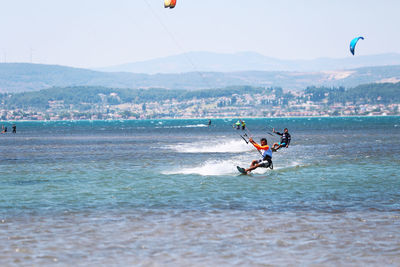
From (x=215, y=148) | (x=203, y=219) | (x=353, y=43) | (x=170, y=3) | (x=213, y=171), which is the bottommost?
(x=215, y=148)

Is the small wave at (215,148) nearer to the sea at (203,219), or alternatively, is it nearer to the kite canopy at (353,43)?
the kite canopy at (353,43)

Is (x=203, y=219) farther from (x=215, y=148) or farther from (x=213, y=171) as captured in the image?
(x=215, y=148)

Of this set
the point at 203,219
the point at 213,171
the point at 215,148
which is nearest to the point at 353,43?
the point at 213,171

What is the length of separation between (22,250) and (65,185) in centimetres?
1444

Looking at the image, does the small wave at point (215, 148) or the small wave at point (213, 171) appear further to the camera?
the small wave at point (215, 148)

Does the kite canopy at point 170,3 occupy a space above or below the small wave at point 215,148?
above

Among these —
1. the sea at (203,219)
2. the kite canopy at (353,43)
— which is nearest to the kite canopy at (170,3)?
the sea at (203,219)

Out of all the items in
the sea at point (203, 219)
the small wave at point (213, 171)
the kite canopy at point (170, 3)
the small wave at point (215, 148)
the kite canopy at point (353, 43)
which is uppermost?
the kite canopy at point (170, 3)

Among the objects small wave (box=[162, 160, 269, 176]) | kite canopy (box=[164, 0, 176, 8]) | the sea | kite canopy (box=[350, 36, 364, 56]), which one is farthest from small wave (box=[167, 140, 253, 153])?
kite canopy (box=[164, 0, 176, 8])

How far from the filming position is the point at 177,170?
37906 mm

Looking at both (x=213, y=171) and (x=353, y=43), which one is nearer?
(x=213, y=171)

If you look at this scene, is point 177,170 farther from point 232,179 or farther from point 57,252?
point 57,252

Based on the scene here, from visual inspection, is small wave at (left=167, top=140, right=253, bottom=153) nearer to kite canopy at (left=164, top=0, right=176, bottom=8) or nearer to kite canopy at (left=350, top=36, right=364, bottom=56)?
kite canopy at (left=350, top=36, right=364, bottom=56)

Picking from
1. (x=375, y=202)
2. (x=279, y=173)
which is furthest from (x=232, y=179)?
(x=375, y=202)
